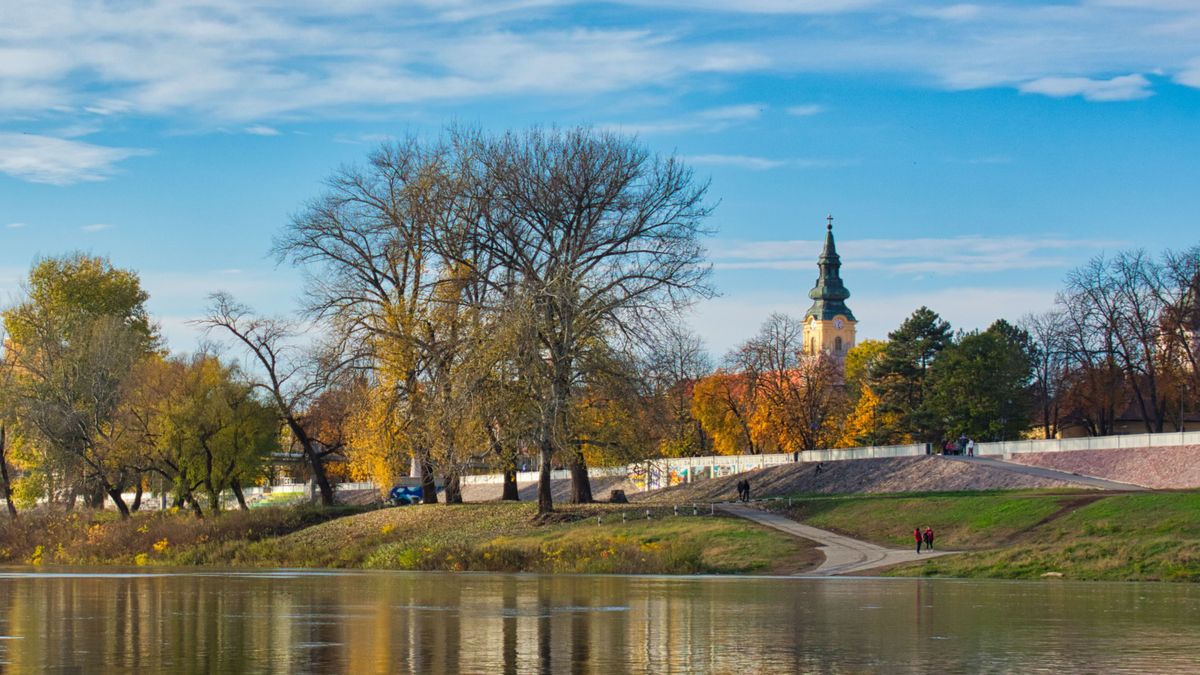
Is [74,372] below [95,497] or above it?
above

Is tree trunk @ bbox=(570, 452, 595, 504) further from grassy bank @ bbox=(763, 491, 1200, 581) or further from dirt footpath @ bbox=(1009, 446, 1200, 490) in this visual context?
dirt footpath @ bbox=(1009, 446, 1200, 490)

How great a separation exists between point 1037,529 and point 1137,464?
2207cm

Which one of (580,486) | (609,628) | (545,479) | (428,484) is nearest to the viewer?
(609,628)

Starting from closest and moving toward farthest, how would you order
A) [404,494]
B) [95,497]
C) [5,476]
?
1. [5,476]
2. [95,497]
3. [404,494]

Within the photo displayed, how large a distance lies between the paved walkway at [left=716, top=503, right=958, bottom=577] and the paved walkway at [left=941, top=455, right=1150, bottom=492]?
49.9 ft

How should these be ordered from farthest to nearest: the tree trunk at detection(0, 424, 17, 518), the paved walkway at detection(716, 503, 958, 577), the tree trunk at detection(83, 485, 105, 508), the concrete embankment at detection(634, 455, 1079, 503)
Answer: the tree trunk at detection(83, 485, 105, 508)
the tree trunk at detection(0, 424, 17, 518)
the concrete embankment at detection(634, 455, 1079, 503)
the paved walkway at detection(716, 503, 958, 577)

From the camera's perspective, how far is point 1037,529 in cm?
5106

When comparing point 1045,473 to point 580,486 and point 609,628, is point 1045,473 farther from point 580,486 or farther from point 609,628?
point 609,628

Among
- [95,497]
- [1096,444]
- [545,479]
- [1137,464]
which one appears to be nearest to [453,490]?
[545,479]

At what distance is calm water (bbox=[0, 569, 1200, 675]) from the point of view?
19438 millimetres

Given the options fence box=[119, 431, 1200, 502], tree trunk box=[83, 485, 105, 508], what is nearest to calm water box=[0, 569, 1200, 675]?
fence box=[119, 431, 1200, 502]

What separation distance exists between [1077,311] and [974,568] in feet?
195

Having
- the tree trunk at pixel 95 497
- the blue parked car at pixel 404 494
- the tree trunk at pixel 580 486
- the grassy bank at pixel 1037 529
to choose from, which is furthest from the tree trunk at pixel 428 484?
the tree trunk at pixel 95 497

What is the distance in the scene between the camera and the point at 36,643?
2211cm
